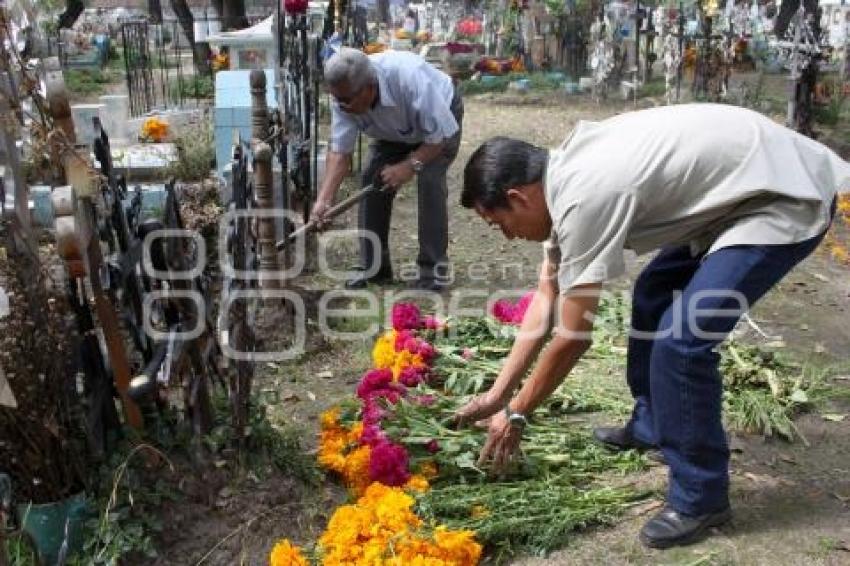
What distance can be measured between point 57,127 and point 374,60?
105 inches

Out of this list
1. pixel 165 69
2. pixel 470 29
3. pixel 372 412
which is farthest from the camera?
pixel 470 29

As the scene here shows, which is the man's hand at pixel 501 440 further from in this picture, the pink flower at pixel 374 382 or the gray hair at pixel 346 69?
the gray hair at pixel 346 69

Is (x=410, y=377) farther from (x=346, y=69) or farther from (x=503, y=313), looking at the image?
(x=346, y=69)

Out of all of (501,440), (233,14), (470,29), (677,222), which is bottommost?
(501,440)

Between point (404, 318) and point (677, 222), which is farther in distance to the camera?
point (404, 318)

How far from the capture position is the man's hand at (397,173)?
5.20 meters

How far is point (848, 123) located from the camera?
11.5m

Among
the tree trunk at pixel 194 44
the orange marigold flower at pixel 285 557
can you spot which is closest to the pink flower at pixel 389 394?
the orange marigold flower at pixel 285 557

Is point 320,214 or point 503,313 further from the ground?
point 320,214

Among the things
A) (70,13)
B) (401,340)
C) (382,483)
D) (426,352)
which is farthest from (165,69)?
(382,483)

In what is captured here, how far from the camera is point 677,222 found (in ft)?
8.69

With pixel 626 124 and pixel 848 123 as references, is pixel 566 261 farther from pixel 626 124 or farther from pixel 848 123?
pixel 848 123

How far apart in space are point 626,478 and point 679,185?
1198mm

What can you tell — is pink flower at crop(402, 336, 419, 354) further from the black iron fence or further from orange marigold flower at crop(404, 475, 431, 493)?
the black iron fence
